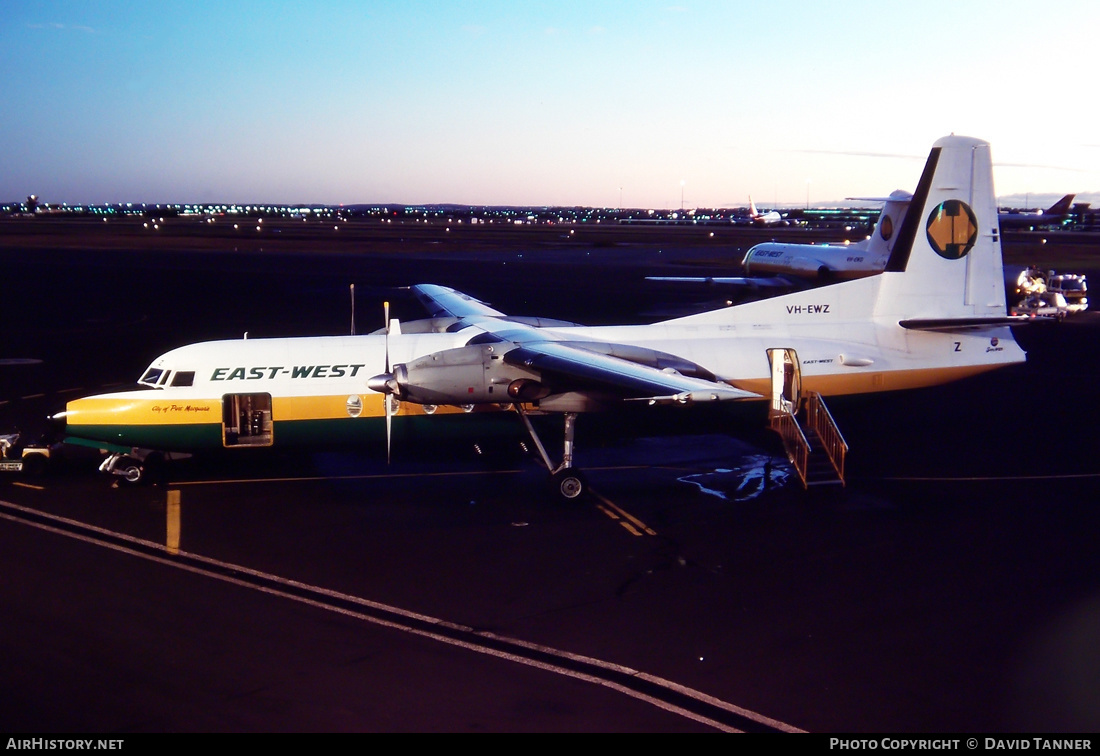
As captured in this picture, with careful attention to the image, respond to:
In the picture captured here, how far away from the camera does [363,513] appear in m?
16.2

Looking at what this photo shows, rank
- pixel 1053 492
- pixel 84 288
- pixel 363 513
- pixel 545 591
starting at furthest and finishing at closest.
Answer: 1. pixel 84 288
2. pixel 1053 492
3. pixel 363 513
4. pixel 545 591

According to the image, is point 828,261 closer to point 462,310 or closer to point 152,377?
point 462,310

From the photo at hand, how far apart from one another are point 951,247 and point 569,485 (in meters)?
10.5

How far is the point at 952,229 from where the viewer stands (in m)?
20.1

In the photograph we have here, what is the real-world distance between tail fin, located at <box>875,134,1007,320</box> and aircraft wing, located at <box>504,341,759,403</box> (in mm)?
7427

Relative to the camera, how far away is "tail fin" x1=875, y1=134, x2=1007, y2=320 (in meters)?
19.9

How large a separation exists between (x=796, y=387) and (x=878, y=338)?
8.48ft

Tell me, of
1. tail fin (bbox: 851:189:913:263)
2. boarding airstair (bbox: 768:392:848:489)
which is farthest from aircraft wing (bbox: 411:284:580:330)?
tail fin (bbox: 851:189:913:263)

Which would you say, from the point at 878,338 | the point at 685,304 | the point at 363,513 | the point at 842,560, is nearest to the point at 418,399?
the point at 363,513

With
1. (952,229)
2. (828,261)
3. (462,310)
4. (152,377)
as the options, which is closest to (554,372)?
(152,377)

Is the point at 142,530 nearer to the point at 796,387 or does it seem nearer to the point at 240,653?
the point at 240,653

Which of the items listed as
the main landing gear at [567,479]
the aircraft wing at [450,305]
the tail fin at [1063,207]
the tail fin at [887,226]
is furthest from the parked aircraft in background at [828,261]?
the tail fin at [1063,207]

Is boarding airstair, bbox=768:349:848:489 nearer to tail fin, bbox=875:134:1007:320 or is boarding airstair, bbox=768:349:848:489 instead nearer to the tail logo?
tail fin, bbox=875:134:1007:320

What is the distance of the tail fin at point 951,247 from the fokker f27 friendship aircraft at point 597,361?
1.2 inches
